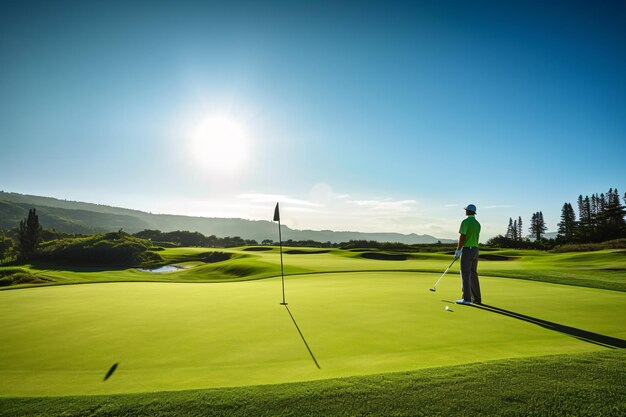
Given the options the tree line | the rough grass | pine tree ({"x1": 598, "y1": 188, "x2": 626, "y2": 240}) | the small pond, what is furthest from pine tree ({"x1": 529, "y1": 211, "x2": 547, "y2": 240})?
the small pond

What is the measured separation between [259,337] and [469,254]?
7466mm

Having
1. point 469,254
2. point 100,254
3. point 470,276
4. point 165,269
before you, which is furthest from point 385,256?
point 100,254

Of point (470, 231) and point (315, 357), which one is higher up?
point (470, 231)

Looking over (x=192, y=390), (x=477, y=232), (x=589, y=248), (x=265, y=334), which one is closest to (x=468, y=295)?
(x=477, y=232)

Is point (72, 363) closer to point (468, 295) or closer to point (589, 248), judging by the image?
point (468, 295)

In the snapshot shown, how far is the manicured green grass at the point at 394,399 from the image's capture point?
337cm

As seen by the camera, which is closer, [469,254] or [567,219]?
[469,254]

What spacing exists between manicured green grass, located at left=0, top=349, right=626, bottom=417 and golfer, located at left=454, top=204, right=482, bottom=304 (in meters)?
5.71

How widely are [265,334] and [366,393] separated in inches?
121

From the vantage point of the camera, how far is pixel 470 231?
10.8 meters

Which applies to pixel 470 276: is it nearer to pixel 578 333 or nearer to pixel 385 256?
pixel 578 333

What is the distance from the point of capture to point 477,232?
1083 cm

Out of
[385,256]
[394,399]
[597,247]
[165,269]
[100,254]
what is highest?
[394,399]

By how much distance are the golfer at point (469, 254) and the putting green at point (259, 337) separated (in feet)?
2.06
